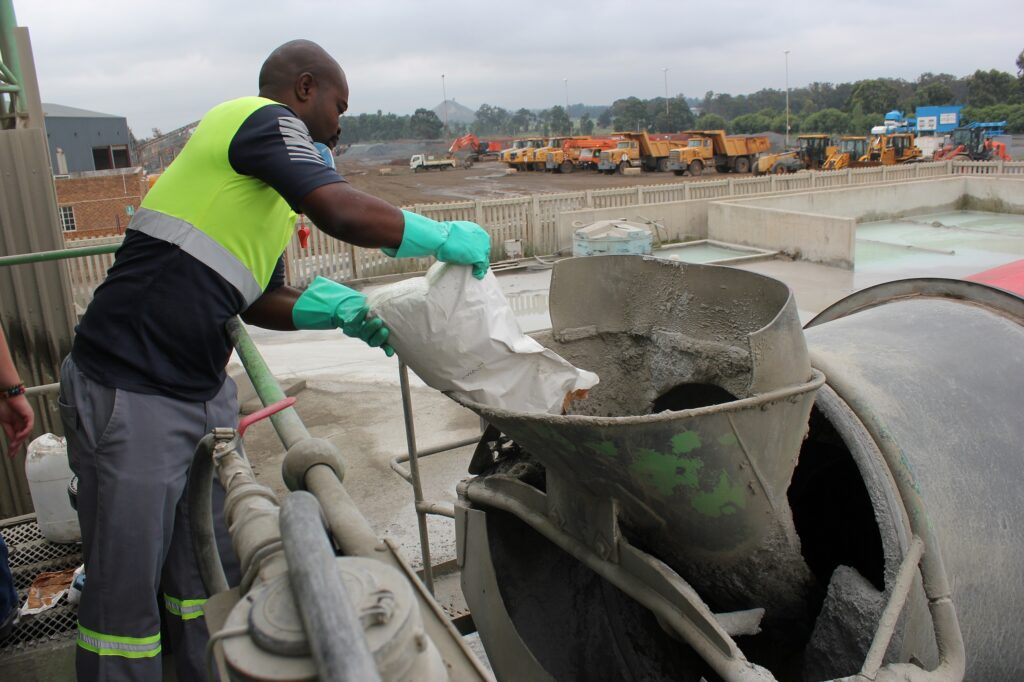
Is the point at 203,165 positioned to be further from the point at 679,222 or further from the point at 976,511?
the point at 679,222

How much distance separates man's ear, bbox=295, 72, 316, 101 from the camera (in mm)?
2385

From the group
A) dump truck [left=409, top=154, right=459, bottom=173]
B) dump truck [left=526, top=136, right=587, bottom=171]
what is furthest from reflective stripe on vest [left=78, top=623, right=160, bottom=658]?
dump truck [left=409, top=154, right=459, bottom=173]

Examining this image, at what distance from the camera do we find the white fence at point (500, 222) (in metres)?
14.3

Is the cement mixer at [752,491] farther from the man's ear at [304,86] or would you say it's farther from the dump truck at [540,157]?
the dump truck at [540,157]

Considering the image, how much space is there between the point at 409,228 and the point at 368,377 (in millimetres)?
6101

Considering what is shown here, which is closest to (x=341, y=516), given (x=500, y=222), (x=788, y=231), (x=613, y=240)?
(x=613, y=240)

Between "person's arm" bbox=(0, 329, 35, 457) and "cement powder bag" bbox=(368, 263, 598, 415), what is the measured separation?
144 centimetres

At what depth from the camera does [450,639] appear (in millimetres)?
1146

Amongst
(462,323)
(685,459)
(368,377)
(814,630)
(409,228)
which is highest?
(409,228)

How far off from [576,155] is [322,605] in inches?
1663

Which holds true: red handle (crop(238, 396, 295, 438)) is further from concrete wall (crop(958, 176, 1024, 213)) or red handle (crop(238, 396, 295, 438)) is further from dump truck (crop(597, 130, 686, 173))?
dump truck (crop(597, 130, 686, 173))

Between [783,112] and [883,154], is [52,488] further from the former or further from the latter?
[783,112]

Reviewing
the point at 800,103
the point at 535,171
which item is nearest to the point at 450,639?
the point at 535,171

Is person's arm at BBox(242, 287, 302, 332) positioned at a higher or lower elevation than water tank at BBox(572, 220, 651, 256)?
higher
